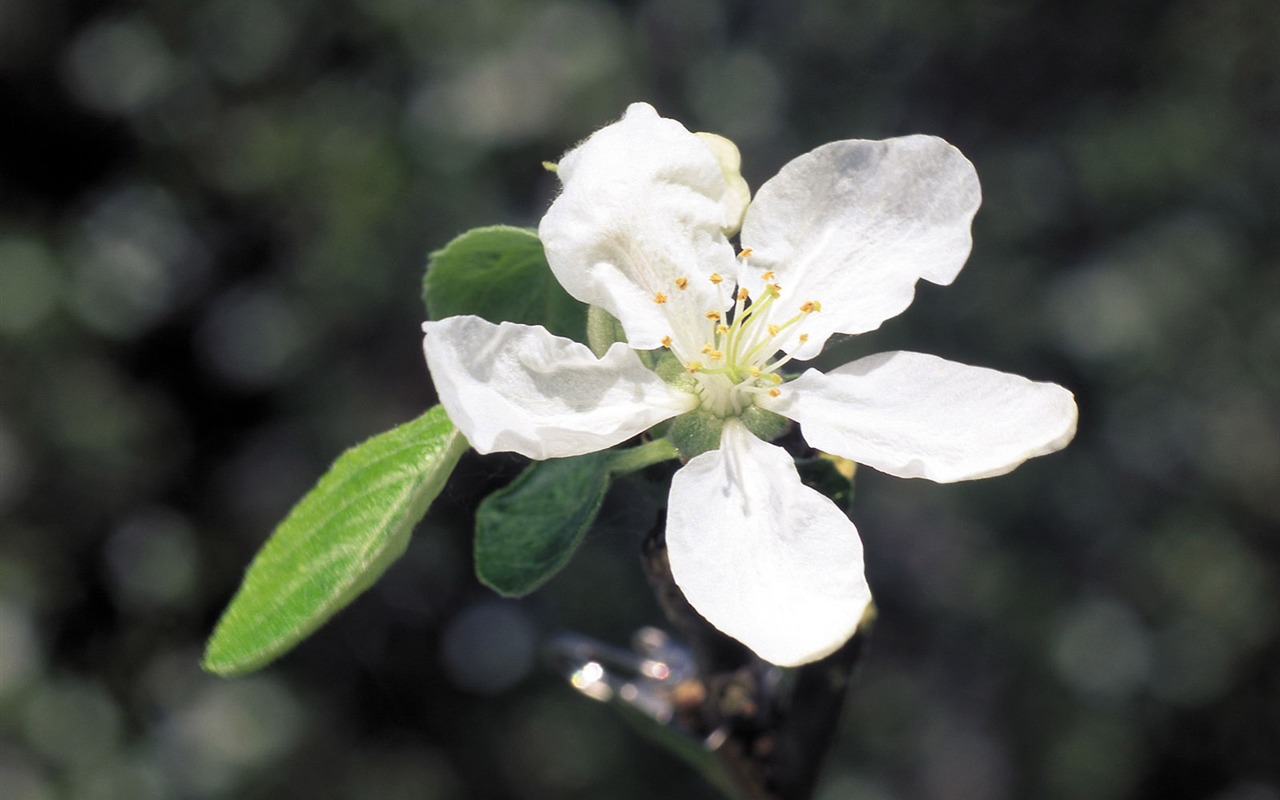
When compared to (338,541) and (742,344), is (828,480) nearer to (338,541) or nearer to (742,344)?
(742,344)

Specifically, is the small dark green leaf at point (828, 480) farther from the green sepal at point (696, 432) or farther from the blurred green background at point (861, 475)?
the blurred green background at point (861, 475)

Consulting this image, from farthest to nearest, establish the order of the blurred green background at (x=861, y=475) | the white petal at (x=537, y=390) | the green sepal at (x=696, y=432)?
the blurred green background at (x=861, y=475) < the green sepal at (x=696, y=432) < the white petal at (x=537, y=390)

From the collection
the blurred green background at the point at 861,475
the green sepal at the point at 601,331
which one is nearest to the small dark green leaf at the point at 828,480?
the green sepal at the point at 601,331

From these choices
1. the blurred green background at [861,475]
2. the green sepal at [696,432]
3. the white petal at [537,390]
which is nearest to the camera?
the white petal at [537,390]

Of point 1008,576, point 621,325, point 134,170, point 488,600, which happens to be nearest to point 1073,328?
point 1008,576

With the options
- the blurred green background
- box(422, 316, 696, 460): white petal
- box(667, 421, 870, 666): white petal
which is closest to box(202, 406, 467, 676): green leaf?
box(422, 316, 696, 460): white petal

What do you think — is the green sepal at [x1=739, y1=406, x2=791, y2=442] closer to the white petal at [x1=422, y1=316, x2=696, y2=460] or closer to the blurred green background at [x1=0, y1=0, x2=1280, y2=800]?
the white petal at [x1=422, y1=316, x2=696, y2=460]
